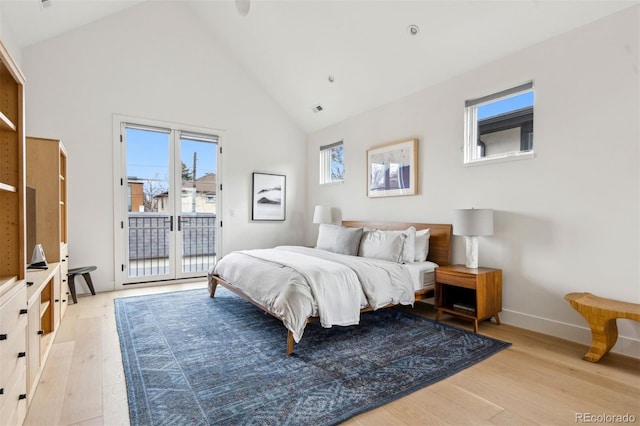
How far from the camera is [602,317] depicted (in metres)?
2.40

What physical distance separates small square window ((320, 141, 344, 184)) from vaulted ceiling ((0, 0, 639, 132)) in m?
0.49

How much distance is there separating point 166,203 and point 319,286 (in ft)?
11.2

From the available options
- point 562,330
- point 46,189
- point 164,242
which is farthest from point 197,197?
point 562,330

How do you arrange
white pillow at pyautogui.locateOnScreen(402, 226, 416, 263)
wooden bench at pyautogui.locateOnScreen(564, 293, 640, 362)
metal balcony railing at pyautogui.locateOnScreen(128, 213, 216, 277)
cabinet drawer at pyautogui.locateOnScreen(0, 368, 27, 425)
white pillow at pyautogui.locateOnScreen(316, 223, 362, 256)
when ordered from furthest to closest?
metal balcony railing at pyautogui.locateOnScreen(128, 213, 216, 277), white pillow at pyautogui.locateOnScreen(316, 223, 362, 256), white pillow at pyautogui.locateOnScreen(402, 226, 416, 263), wooden bench at pyautogui.locateOnScreen(564, 293, 640, 362), cabinet drawer at pyautogui.locateOnScreen(0, 368, 27, 425)

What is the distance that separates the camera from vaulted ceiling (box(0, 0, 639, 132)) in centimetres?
301

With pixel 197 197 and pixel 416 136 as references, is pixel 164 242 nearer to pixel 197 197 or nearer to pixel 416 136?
pixel 197 197

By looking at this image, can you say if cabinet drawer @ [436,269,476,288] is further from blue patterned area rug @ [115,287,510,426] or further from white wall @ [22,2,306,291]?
white wall @ [22,2,306,291]

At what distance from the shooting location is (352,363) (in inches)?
96.3

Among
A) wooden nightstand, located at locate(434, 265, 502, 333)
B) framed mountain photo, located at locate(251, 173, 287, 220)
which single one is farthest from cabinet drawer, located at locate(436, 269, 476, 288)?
framed mountain photo, located at locate(251, 173, 287, 220)

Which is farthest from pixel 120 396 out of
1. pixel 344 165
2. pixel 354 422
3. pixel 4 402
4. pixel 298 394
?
pixel 344 165

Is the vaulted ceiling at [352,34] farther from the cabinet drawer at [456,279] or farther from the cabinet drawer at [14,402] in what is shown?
the cabinet drawer at [14,402]

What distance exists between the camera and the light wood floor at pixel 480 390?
1.81 m

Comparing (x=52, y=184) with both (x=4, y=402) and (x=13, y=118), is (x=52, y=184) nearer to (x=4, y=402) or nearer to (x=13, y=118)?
(x=13, y=118)

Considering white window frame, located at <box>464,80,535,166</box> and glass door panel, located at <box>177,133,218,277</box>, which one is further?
glass door panel, located at <box>177,133,218,277</box>
